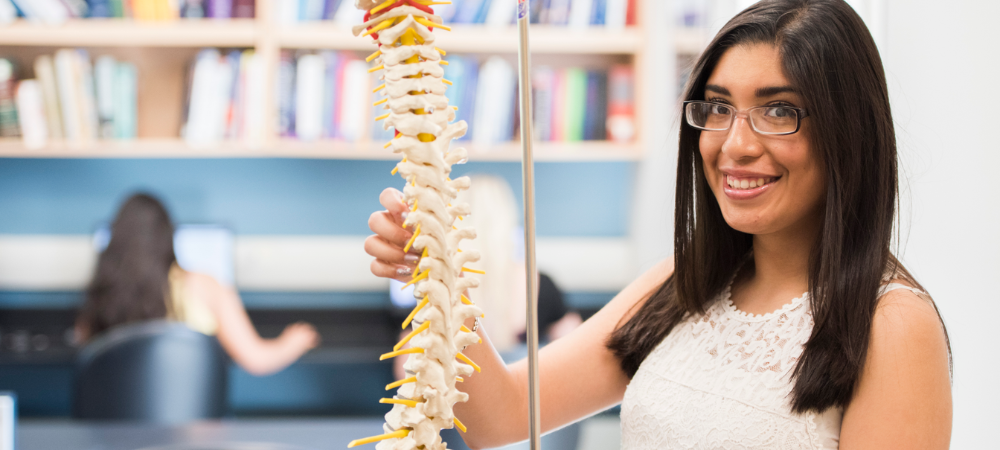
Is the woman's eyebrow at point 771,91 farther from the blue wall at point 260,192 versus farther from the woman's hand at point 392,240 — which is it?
the blue wall at point 260,192

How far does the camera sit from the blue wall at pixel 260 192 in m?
3.03

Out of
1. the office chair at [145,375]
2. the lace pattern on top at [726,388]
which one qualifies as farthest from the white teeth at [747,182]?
the office chair at [145,375]

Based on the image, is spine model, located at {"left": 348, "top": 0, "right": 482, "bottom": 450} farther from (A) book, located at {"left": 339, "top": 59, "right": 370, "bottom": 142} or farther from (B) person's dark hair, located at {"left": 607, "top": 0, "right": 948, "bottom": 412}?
(A) book, located at {"left": 339, "top": 59, "right": 370, "bottom": 142}

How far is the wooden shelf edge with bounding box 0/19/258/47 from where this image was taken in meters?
2.60

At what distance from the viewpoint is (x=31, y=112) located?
2.64m

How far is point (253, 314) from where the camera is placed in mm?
3018

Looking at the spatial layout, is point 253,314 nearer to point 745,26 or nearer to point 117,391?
point 117,391

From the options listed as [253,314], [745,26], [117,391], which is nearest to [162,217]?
[253,314]

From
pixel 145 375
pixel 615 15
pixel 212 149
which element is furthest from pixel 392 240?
pixel 615 15

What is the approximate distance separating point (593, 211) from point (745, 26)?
7.82ft

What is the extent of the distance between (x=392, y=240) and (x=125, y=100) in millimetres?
2448

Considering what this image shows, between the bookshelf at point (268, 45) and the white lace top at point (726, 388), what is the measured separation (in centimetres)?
A: 185

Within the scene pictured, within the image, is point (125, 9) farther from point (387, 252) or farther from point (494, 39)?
point (387, 252)

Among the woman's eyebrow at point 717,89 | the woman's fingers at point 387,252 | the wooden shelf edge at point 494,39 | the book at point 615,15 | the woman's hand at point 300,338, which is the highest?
the book at point 615,15
